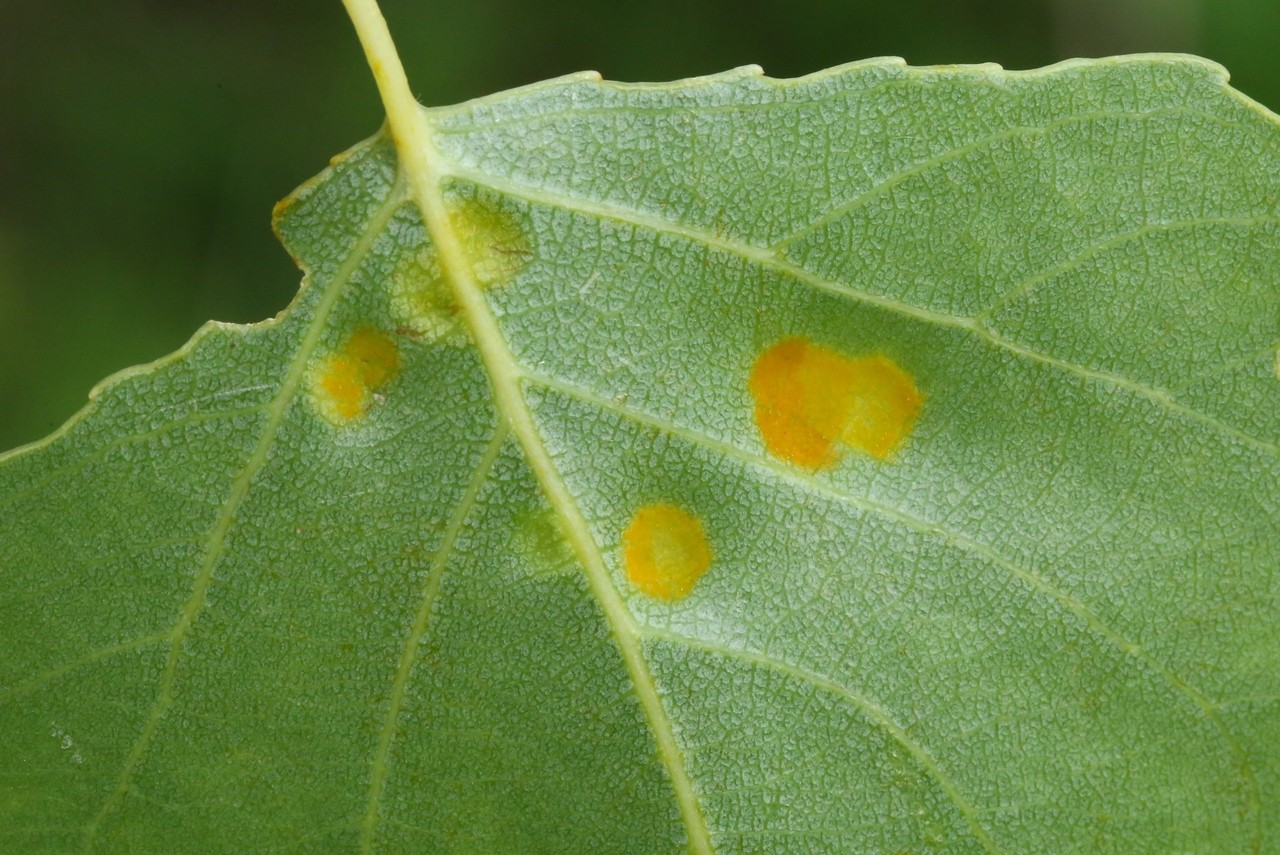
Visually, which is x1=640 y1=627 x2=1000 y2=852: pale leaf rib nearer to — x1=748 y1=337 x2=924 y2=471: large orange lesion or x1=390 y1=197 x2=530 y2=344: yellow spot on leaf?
x1=748 y1=337 x2=924 y2=471: large orange lesion

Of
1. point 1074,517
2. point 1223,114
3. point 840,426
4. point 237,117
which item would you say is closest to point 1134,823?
point 1074,517

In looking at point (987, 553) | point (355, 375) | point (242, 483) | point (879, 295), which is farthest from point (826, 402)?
point (242, 483)

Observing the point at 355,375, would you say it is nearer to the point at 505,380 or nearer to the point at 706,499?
the point at 505,380

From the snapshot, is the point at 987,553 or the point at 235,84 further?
the point at 235,84

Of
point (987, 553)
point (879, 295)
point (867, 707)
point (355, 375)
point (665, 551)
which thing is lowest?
point (867, 707)

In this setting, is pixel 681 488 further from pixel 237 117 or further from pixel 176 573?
pixel 237 117

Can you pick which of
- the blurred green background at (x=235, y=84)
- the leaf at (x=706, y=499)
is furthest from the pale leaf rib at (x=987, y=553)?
the blurred green background at (x=235, y=84)

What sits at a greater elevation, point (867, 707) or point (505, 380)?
point (505, 380)

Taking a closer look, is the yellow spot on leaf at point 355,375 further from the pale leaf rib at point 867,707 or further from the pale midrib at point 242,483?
the pale leaf rib at point 867,707
